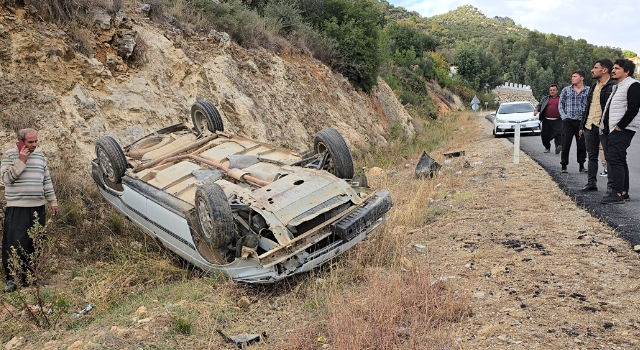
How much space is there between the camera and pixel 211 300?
483cm

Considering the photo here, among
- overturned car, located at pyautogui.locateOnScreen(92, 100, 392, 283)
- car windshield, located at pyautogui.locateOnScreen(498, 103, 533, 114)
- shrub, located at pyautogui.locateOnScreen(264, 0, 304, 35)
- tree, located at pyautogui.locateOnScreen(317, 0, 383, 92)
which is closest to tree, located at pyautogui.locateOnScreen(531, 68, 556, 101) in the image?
car windshield, located at pyautogui.locateOnScreen(498, 103, 533, 114)

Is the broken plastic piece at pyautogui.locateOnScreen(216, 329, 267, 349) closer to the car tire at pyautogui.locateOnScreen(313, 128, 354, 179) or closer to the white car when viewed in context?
the car tire at pyautogui.locateOnScreen(313, 128, 354, 179)

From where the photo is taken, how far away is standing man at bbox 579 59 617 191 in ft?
22.6

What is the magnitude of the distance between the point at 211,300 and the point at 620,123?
5.32m

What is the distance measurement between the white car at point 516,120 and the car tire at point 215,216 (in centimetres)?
1379

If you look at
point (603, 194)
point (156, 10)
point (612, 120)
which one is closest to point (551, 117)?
point (603, 194)

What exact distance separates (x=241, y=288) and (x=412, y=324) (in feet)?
6.20

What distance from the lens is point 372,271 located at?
200 inches

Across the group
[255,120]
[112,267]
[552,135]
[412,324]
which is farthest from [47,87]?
[552,135]

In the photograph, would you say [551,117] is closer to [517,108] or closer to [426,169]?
[426,169]

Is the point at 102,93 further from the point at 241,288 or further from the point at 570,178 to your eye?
the point at 570,178

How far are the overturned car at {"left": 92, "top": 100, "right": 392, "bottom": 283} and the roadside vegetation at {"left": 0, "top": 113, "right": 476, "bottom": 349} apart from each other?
278 millimetres

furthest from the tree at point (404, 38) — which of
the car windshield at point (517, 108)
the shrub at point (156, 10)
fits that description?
the shrub at point (156, 10)

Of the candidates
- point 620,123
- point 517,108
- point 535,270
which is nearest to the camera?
point 535,270
